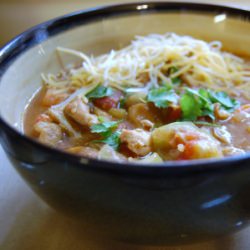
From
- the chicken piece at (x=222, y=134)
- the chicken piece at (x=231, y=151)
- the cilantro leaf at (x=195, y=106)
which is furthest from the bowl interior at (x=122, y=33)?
the chicken piece at (x=231, y=151)

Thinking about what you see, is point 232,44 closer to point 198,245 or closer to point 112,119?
point 112,119

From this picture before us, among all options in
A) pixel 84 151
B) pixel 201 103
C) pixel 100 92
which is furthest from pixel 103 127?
pixel 201 103

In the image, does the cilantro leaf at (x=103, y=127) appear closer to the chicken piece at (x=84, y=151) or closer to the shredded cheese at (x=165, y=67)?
the chicken piece at (x=84, y=151)

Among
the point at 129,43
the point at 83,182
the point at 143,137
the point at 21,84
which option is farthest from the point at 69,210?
the point at 129,43

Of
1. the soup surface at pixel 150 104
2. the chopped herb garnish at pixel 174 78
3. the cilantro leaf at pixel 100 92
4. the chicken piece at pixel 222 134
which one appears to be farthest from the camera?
the chopped herb garnish at pixel 174 78

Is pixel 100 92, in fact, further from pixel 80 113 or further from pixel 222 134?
pixel 222 134

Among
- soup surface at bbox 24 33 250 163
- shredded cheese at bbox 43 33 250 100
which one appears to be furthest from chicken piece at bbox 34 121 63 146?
shredded cheese at bbox 43 33 250 100
